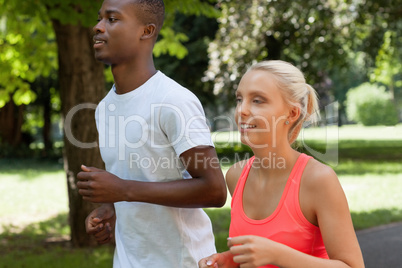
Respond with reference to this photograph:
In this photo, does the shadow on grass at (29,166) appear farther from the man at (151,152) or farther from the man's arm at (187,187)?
Answer: the man's arm at (187,187)

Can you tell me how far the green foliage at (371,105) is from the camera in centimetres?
6150

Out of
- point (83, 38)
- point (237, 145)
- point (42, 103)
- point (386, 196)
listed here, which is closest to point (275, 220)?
point (83, 38)

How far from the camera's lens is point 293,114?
6.59 feet

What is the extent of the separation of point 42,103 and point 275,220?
26.0m

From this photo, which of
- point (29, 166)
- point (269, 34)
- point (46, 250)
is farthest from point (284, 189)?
point (29, 166)

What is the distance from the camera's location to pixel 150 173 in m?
2.30

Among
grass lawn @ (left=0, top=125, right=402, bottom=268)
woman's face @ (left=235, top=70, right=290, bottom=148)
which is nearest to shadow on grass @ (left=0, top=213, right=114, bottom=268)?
grass lawn @ (left=0, top=125, right=402, bottom=268)

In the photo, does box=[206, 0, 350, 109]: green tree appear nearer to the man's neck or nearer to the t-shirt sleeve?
the man's neck

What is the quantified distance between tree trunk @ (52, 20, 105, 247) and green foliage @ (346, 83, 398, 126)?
188 feet

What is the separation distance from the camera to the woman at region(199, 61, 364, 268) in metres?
1.74

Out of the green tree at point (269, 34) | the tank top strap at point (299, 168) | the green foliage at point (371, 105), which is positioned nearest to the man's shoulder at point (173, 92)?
the tank top strap at point (299, 168)

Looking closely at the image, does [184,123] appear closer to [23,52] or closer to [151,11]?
[151,11]

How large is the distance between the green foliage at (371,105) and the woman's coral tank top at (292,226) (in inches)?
2426

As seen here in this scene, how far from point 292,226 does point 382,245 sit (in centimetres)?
625
